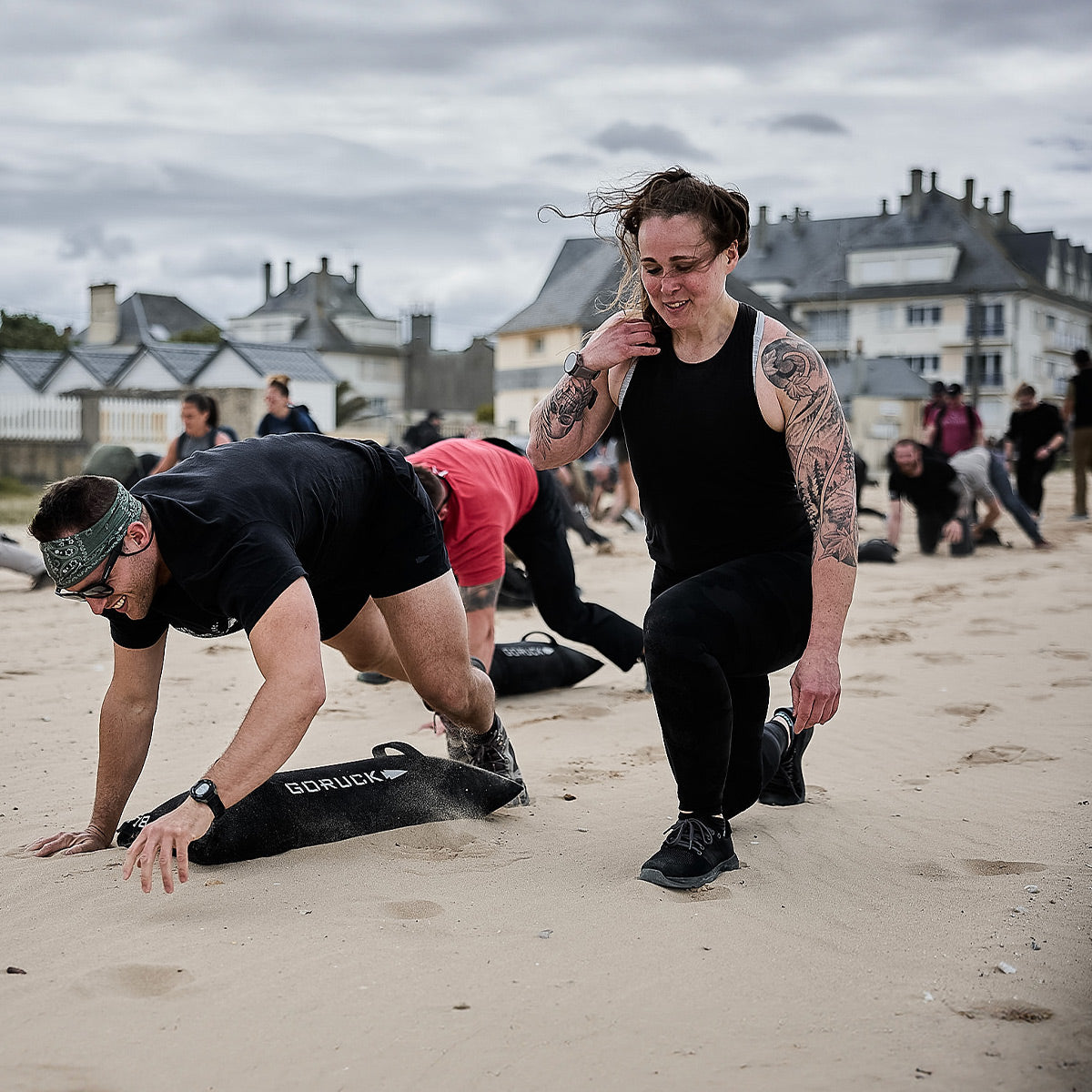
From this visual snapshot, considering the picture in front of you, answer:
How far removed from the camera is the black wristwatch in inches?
112

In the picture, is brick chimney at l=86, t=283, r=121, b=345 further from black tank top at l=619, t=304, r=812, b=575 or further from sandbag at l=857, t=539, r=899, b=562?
black tank top at l=619, t=304, r=812, b=575

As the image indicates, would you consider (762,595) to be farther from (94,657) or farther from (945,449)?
(945,449)

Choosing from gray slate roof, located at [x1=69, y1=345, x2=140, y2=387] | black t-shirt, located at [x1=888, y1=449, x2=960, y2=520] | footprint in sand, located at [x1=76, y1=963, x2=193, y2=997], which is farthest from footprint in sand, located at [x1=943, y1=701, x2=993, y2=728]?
gray slate roof, located at [x1=69, y1=345, x2=140, y2=387]

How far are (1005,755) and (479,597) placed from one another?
7.49ft

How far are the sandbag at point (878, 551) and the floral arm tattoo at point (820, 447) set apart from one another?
28.3ft

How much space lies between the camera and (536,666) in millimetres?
6191

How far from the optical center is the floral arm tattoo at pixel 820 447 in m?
3.21

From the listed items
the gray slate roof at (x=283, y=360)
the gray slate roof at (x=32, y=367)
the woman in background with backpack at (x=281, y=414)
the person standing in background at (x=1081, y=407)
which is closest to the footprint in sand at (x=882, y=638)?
the woman in background with backpack at (x=281, y=414)

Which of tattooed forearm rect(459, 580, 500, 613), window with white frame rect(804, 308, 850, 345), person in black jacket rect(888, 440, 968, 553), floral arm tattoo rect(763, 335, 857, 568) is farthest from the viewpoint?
window with white frame rect(804, 308, 850, 345)

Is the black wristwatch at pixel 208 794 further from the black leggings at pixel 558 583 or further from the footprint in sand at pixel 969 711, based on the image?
the footprint in sand at pixel 969 711

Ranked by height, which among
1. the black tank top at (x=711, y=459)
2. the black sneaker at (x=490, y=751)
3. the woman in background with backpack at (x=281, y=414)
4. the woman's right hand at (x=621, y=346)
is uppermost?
the woman in background with backpack at (x=281, y=414)

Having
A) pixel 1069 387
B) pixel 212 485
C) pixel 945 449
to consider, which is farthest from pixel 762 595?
pixel 1069 387

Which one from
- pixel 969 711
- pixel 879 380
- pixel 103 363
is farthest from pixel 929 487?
pixel 879 380

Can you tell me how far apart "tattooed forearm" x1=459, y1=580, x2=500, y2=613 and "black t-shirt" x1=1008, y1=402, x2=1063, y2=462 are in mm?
10423
